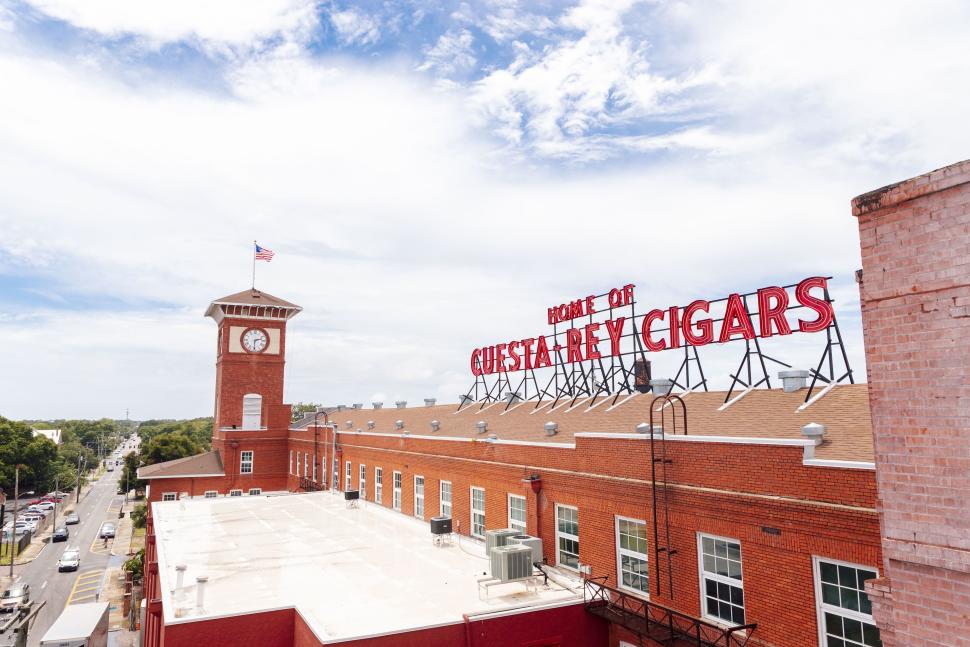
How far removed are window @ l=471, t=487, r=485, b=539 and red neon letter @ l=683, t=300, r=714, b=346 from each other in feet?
33.6

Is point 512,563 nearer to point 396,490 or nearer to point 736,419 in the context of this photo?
point 736,419

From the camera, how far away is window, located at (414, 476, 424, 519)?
1302 inches

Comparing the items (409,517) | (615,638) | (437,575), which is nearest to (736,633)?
(615,638)

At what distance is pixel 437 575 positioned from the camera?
20609 mm

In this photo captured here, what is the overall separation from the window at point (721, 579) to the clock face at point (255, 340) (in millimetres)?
52385

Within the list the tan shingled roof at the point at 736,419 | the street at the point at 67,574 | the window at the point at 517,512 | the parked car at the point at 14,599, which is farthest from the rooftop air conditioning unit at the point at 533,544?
the parked car at the point at 14,599

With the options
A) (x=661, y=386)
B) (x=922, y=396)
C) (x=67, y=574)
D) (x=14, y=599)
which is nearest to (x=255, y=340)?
(x=14, y=599)

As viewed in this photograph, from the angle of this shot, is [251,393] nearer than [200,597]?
No

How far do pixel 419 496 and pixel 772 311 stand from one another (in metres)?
19.6

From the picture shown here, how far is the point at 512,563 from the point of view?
734 inches

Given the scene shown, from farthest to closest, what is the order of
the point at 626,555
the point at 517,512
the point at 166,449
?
the point at 166,449, the point at 517,512, the point at 626,555

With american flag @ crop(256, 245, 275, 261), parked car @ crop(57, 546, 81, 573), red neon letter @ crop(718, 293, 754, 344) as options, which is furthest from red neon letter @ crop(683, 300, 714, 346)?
parked car @ crop(57, 546, 81, 573)

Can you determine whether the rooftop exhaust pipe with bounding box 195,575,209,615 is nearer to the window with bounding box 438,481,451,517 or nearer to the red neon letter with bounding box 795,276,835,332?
the window with bounding box 438,481,451,517

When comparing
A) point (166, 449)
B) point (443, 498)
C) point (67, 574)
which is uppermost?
point (443, 498)
